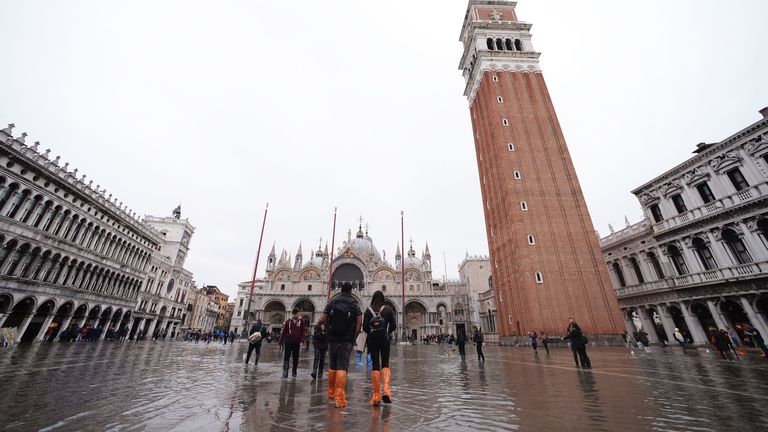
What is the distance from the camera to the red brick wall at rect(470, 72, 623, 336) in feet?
78.2

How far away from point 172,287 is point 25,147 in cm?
3015

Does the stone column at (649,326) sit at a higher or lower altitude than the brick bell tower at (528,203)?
lower

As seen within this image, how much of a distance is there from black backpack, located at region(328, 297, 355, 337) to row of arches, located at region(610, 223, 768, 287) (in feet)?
87.7

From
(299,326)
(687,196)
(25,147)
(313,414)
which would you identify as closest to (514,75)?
(687,196)

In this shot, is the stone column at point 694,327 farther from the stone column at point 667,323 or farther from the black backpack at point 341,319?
the black backpack at point 341,319

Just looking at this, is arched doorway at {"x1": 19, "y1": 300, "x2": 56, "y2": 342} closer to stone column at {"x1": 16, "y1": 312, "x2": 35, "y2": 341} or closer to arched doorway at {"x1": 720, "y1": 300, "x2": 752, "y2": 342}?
stone column at {"x1": 16, "y1": 312, "x2": 35, "y2": 341}

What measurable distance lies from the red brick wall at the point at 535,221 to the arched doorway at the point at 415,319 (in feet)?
61.4

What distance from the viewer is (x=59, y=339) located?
25203mm

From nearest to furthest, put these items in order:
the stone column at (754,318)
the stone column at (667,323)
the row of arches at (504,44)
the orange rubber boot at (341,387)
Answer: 1. the orange rubber boot at (341,387)
2. the stone column at (754,318)
3. the stone column at (667,323)
4. the row of arches at (504,44)

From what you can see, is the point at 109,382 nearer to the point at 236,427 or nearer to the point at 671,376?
the point at 236,427

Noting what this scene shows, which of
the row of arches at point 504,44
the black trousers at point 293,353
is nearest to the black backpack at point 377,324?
the black trousers at point 293,353

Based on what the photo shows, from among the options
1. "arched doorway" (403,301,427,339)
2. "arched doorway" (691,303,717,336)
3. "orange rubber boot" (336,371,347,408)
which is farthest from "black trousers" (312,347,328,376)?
"arched doorway" (403,301,427,339)

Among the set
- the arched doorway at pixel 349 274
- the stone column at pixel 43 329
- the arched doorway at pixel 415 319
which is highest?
the arched doorway at pixel 349 274

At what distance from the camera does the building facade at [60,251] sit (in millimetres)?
20438
